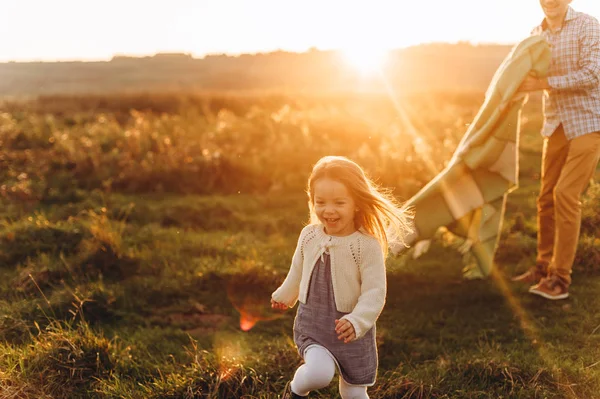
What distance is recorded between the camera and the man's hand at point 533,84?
4586mm

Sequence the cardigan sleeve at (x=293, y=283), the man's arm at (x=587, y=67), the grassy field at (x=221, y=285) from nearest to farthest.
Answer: the cardigan sleeve at (x=293, y=283)
the grassy field at (x=221, y=285)
the man's arm at (x=587, y=67)

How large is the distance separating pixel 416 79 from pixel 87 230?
52.1 metres

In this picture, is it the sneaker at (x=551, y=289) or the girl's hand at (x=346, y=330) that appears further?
the sneaker at (x=551, y=289)

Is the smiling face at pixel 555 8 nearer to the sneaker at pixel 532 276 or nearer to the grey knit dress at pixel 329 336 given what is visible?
the sneaker at pixel 532 276

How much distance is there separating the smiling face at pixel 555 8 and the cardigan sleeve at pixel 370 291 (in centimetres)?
316

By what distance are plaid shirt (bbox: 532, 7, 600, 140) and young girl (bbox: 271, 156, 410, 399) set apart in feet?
8.82

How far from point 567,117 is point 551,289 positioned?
5.15 ft

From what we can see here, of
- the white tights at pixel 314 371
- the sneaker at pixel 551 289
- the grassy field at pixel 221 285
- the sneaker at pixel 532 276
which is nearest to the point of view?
the white tights at pixel 314 371

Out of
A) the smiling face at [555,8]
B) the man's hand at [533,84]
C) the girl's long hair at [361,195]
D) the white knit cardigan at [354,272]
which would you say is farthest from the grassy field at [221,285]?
the smiling face at [555,8]

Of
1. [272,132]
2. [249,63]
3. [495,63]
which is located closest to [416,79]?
[495,63]

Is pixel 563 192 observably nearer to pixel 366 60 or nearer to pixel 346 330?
pixel 346 330

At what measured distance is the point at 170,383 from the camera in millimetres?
3479

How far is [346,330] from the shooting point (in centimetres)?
246

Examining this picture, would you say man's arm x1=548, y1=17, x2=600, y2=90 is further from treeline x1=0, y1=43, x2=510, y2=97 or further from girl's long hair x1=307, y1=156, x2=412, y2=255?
treeline x1=0, y1=43, x2=510, y2=97
